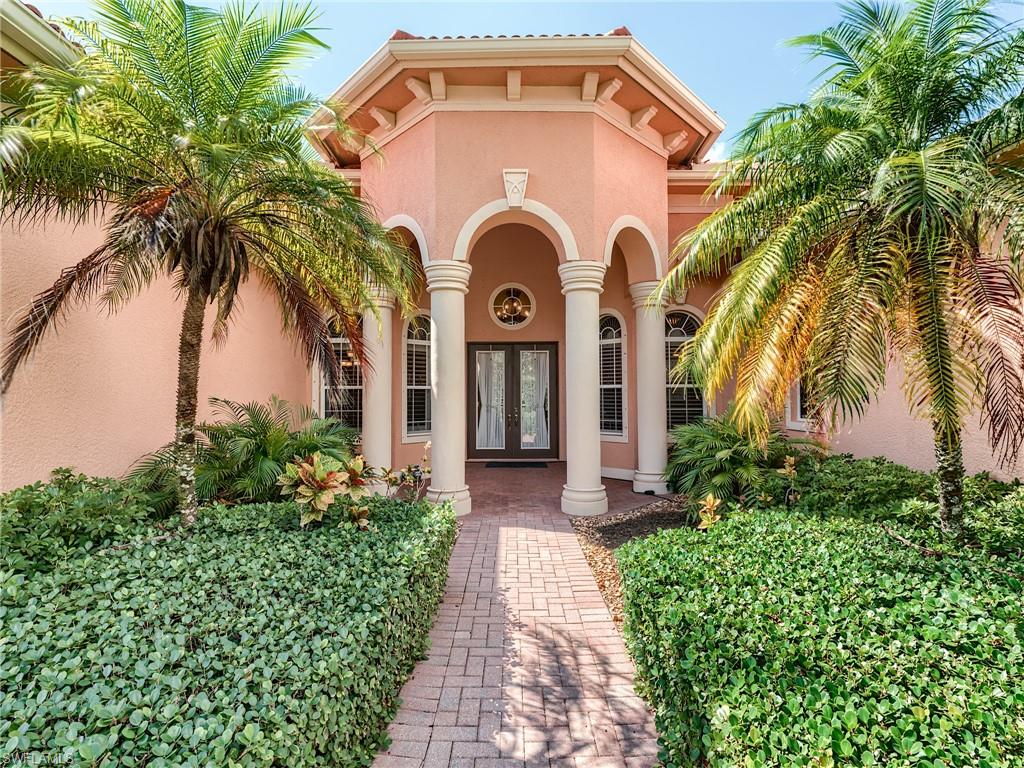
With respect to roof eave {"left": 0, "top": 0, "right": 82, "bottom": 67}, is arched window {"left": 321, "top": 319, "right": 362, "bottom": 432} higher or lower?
lower

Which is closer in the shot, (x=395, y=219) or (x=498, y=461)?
(x=395, y=219)

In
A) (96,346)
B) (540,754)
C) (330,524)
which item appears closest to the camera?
(540,754)

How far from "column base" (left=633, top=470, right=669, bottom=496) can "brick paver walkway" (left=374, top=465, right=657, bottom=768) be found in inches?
136

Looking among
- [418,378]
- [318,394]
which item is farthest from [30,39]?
[418,378]

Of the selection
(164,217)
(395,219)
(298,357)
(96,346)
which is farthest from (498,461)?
(164,217)

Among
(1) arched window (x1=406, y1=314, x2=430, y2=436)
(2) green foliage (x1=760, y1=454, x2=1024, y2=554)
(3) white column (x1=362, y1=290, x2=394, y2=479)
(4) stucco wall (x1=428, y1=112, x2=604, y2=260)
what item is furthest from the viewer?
(1) arched window (x1=406, y1=314, x2=430, y2=436)

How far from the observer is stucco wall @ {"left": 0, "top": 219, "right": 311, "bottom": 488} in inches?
193

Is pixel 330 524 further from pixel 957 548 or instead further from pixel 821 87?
pixel 821 87

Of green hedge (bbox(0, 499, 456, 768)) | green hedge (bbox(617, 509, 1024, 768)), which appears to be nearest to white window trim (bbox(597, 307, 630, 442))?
green hedge (bbox(617, 509, 1024, 768))

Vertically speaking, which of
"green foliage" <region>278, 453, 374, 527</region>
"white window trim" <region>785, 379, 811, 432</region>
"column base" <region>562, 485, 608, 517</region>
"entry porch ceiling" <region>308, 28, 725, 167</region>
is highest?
"entry porch ceiling" <region>308, 28, 725, 167</region>

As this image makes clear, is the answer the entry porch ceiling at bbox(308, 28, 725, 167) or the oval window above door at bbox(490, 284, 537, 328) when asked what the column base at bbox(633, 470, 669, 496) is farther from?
the entry porch ceiling at bbox(308, 28, 725, 167)

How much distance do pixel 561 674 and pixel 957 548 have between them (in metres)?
3.55

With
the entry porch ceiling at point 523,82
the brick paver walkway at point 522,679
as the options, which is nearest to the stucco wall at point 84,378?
the entry porch ceiling at point 523,82

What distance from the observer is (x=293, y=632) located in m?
2.76
